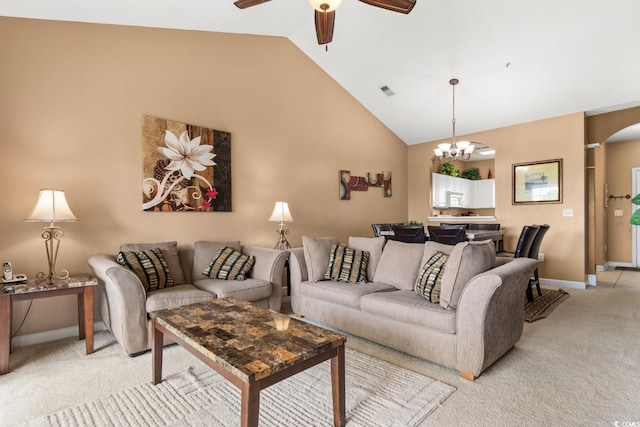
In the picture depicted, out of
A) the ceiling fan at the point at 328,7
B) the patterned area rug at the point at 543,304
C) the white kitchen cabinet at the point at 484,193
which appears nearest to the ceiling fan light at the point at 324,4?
the ceiling fan at the point at 328,7

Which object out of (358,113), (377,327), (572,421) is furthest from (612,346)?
(358,113)

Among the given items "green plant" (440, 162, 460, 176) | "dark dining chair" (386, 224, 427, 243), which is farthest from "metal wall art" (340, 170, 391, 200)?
"dark dining chair" (386, 224, 427, 243)

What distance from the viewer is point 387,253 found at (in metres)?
3.40

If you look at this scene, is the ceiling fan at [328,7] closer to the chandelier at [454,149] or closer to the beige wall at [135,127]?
the beige wall at [135,127]

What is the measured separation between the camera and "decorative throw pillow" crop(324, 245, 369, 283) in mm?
3365

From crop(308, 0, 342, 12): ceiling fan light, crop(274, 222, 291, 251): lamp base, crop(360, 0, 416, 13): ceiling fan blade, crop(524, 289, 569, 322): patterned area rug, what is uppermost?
crop(360, 0, 416, 13): ceiling fan blade

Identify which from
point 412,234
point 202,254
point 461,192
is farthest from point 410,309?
point 461,192

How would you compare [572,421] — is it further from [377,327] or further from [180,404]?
[180,404]

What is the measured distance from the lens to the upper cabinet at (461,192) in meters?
6.75

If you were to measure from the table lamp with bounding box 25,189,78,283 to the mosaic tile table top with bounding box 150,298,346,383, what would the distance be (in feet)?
4.12

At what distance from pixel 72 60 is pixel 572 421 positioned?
15.1ft

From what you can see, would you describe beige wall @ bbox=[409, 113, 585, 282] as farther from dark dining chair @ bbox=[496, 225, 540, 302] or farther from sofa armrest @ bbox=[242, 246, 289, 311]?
sofa armrest @ bbox=[242, 246, 289, 311]

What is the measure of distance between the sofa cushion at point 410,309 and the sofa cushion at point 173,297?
4.66 ft

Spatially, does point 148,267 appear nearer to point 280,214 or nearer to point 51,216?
point 51,216
